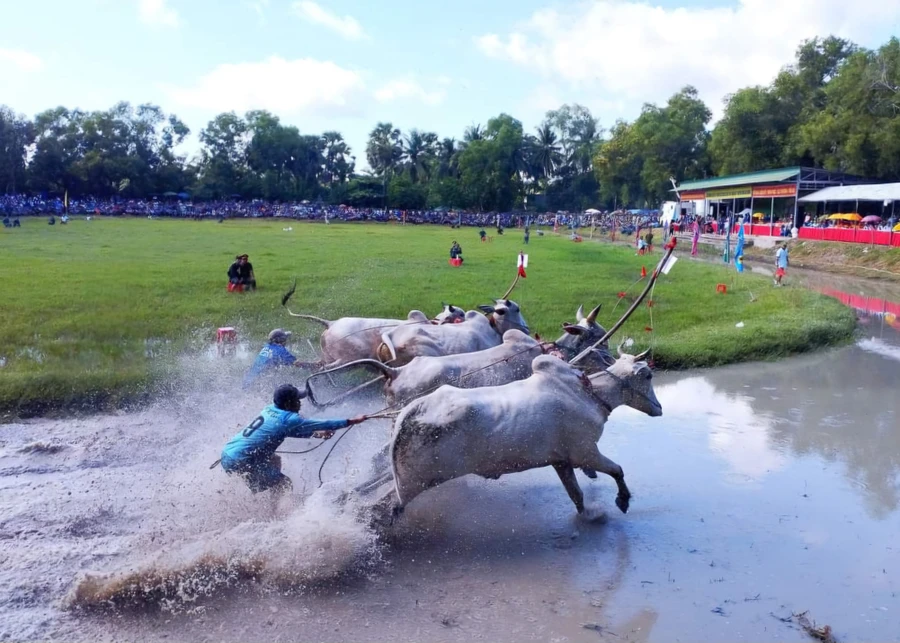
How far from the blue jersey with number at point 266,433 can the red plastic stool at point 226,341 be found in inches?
233

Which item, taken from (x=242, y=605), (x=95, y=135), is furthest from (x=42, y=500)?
(x=95, y=135)

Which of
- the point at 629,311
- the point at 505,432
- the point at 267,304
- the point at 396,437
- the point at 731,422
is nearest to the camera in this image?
the point at 396,437

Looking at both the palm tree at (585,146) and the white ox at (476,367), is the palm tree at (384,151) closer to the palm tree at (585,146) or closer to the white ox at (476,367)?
the palm tree at (585,146)

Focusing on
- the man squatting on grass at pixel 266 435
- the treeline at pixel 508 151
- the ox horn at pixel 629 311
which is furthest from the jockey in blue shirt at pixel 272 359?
the treeline at pixel 508 151

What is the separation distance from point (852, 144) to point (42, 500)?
43.8 metres

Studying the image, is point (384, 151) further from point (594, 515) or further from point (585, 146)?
point (594, 515)

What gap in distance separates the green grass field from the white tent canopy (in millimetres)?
12118

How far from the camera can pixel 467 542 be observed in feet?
21.2

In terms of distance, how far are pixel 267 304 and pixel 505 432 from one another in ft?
35.9

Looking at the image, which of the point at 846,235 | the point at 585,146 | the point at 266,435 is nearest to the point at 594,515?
the point at 266,435

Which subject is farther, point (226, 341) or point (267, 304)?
point (267, 304)

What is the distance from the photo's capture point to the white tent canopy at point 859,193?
34344 millimetres

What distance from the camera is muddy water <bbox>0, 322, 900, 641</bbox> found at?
530 centimetres

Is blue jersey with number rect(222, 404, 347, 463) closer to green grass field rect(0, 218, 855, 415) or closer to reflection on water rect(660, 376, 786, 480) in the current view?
green grass field rect(0, 218, 855, 415)
